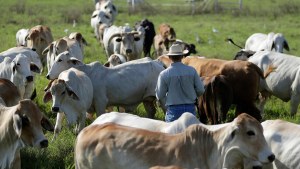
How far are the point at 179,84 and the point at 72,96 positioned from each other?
2185mm

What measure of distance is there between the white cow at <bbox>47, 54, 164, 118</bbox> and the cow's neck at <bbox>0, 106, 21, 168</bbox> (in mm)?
3564

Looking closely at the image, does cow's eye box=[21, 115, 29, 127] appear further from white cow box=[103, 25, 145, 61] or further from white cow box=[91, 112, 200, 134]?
white cow box=[103, 25, 145, 61]

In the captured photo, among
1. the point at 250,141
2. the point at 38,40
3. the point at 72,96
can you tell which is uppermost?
the point at 250,141

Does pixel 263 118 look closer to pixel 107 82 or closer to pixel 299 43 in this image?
pixel 107 82

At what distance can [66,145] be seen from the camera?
1002 cm

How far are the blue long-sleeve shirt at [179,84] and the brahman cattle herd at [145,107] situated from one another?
A: 0.72 meters

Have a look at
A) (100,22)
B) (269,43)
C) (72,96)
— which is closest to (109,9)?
(100,22)

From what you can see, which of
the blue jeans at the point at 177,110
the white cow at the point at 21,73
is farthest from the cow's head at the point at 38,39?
the blue jeans at the point at 177,110

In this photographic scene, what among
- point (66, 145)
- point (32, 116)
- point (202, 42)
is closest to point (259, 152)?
point (32, 116)

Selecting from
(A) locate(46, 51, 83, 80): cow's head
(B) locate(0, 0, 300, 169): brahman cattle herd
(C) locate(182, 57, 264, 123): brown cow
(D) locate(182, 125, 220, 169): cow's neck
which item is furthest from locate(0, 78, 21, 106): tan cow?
(D) locate(182, 125, 220, 169): cow's neck

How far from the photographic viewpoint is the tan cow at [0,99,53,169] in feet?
26.2

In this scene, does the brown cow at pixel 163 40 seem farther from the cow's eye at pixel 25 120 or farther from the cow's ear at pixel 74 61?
the cow's eye at pixel 25 120

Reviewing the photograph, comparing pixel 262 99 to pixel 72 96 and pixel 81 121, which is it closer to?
pixel 81 121

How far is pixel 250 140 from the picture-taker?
6863 millimetres
